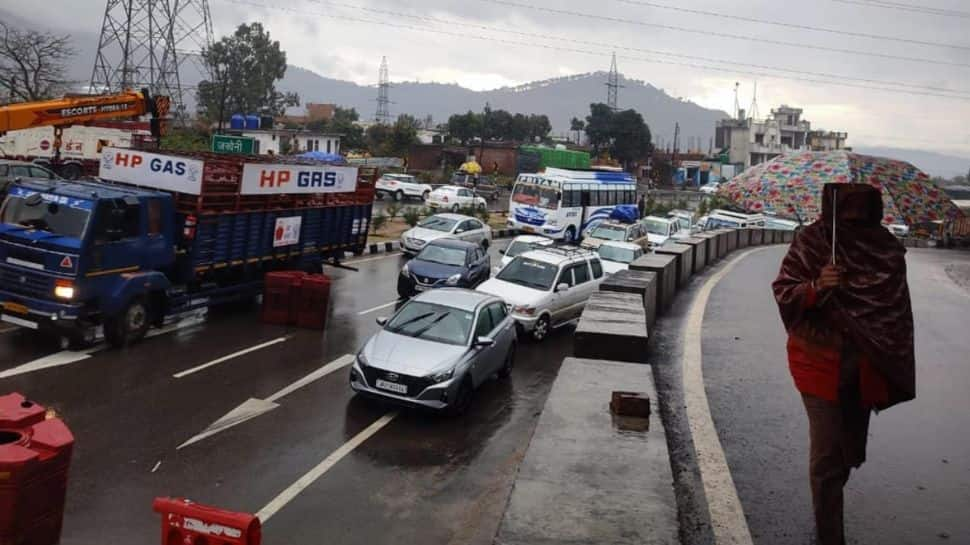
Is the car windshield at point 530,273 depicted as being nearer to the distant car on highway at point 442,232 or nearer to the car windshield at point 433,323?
the car windshield at point 433,323

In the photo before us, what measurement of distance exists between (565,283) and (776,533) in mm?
11973

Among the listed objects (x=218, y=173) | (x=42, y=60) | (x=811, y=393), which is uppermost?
(x=42, y=60)

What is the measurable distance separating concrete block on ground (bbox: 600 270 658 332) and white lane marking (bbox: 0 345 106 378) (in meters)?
7.75

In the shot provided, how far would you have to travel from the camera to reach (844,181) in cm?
717

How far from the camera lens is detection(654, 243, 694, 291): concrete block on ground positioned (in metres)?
16.3

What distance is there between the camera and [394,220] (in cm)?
4016

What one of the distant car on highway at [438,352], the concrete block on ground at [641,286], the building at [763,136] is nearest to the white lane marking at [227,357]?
the distant car on highway at [438,352]

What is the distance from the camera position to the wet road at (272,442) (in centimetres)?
755

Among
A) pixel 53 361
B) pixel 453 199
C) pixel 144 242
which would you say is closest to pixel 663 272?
pixel 144 242

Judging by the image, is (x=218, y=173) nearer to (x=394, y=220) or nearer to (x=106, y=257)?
(x=106, y=257)

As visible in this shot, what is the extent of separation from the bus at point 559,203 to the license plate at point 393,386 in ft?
82.4

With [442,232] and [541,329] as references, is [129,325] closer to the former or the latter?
[541,329]

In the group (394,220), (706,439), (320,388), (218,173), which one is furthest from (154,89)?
(706,439)

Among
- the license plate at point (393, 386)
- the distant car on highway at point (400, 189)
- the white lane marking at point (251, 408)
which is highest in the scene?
the distant car on highway at point (400, 189)
